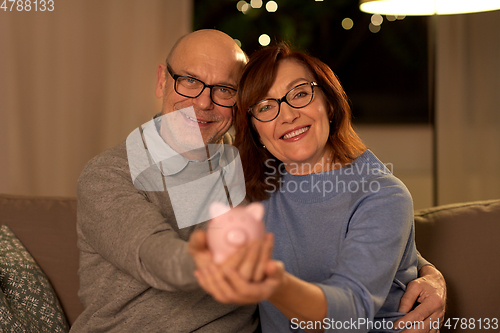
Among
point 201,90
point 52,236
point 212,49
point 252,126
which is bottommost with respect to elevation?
point 52,236

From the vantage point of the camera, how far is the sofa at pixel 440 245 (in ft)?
5.12

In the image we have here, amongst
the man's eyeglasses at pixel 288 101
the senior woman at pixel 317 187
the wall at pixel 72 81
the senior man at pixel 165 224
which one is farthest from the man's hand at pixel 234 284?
the wall at pixel 72 81

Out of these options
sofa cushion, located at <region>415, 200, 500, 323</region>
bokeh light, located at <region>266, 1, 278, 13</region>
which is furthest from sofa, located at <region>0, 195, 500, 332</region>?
bokeh light, located at <region>266, 1, 278, 13</region>

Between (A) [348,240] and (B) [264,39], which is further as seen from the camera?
(B) [264,39]

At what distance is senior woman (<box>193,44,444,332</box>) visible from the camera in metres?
1.11

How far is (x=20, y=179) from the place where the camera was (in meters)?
2.71

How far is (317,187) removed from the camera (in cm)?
133

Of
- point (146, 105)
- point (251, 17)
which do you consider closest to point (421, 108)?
point (251, 17)

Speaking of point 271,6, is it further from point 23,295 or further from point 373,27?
point 23,295

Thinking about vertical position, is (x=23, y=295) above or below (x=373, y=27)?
below

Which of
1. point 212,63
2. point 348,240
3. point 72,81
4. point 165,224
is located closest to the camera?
point 165,224

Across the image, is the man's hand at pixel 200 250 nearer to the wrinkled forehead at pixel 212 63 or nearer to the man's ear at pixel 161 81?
the wrinkled forehead at pixel 212 63

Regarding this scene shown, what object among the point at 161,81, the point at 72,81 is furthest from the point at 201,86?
the point at 72,81

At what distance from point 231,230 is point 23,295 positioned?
3.45 feet
